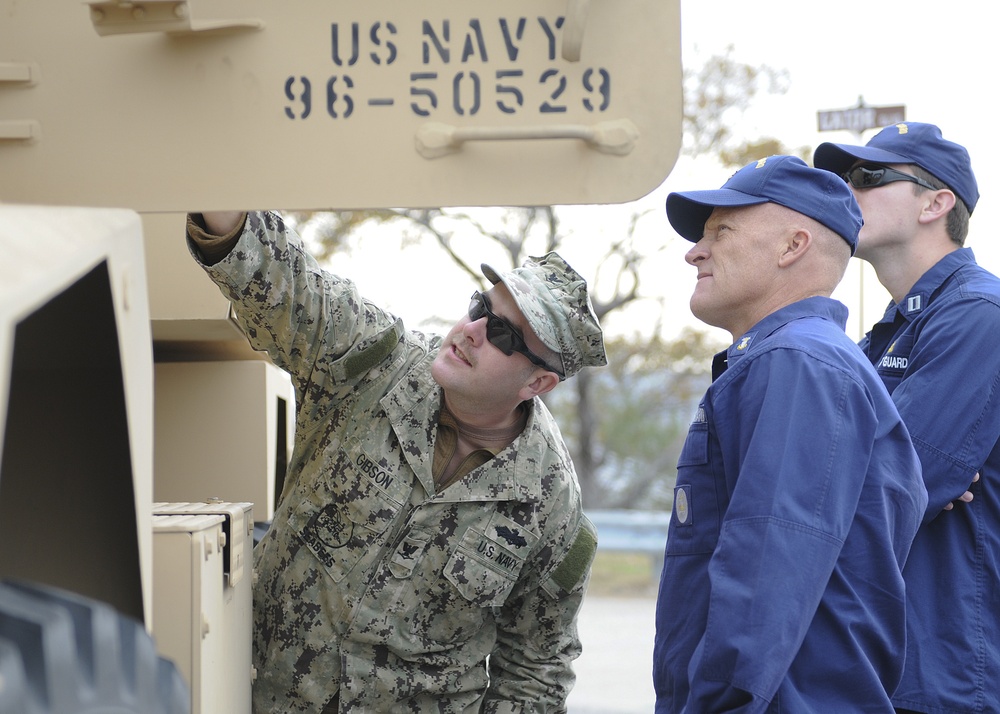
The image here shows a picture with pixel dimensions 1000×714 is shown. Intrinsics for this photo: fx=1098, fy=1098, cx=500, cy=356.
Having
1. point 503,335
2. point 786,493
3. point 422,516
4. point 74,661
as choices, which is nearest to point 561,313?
point 503,335

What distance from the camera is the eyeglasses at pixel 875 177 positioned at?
2.75 metres

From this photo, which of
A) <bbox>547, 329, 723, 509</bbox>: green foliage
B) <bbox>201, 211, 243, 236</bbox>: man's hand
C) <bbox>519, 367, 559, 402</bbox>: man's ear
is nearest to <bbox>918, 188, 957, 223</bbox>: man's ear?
<bbox>519, 367, 559, 402</bbox>: man's ear

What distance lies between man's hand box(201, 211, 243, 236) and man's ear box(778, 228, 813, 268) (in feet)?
3.36

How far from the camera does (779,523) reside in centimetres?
177

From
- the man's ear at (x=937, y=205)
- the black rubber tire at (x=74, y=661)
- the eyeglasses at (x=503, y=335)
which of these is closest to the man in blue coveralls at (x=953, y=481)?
the man's ear at (x=937, y=205)

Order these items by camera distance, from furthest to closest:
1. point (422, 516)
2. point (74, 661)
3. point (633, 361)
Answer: point (633, 361) < point (422, 516) < point (74, 661)

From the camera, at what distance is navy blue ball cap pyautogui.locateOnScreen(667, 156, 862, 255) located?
212 centimetres

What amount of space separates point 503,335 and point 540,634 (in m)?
0.79

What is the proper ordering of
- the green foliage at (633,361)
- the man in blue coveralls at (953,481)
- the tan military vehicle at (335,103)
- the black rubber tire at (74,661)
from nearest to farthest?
the black rubber tire at (74,661)
the tan military vehicle at (335,103)
the man in blue coveralls at (953,481)
the green foliage at (633,361)

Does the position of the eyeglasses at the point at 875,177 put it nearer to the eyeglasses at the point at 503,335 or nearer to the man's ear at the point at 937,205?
the man's ear at the point at 937,205

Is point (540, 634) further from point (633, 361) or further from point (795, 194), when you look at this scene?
point (633, 361)

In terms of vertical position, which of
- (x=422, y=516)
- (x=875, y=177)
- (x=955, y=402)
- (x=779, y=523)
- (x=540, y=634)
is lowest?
(x=540, y=634)

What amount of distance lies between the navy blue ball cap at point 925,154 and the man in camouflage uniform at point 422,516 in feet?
2.60

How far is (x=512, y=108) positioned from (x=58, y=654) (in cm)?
93
